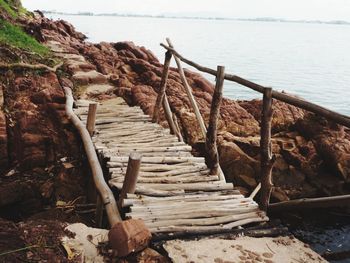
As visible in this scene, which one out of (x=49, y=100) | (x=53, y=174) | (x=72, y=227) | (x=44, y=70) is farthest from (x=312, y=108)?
(x=44, y=70)

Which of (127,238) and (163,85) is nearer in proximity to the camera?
(127,238)

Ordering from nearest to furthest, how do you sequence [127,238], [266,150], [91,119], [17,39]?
[127,238]
[266,150]
[91,119]
[17,39]

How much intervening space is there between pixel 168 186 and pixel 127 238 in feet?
6.24

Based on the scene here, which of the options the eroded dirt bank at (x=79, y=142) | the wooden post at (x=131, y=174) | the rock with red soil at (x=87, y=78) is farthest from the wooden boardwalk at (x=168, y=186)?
the rock with red soil at (x=87, y=78)

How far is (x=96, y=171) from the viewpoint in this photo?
5.96 m

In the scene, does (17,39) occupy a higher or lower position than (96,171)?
higher

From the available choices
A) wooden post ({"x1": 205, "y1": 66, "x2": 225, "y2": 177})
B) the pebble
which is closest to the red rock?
the pebble

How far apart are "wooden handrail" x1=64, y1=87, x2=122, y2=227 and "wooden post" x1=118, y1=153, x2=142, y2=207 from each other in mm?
177

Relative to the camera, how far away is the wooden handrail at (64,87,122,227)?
192 inches

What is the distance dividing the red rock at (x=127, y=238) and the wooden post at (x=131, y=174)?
2.86 ft

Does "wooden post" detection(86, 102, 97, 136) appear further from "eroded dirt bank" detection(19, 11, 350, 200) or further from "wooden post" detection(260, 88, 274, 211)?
"wooden post" detection(260, 88, 274, 211)

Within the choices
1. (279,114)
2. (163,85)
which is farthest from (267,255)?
(279,114)

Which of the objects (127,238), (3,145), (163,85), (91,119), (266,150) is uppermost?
(163,85)

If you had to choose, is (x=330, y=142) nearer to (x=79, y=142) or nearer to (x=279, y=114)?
(x=279, y=114)
